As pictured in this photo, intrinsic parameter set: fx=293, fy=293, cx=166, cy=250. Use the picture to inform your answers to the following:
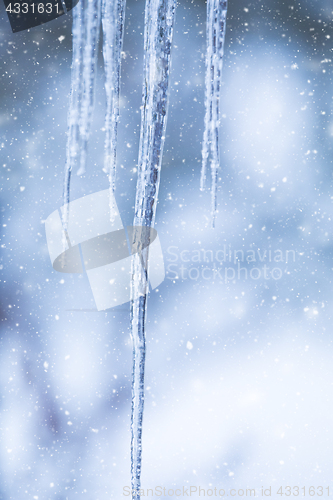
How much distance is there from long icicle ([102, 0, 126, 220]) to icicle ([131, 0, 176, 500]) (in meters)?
0.05

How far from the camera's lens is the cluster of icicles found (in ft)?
1.73

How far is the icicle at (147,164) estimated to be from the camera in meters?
0.54

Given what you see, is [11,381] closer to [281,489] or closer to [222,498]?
[222,498]

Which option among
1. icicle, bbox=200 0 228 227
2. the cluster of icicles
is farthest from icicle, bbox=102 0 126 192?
icicle, bbox=200 0 228 227

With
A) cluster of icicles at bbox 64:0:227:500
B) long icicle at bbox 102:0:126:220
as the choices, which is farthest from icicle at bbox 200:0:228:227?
long icicle at bbox 102:0:126:220

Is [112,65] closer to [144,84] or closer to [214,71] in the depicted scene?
[144,84]

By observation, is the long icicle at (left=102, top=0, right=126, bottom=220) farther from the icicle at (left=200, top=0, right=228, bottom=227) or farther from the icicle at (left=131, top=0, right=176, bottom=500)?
the icicle at (left=200, top=0, right=228, bottom=227)

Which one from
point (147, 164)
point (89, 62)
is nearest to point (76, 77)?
point (89, 62)

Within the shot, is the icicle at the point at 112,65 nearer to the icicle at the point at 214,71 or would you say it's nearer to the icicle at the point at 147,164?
the icicle at the point at 147,164

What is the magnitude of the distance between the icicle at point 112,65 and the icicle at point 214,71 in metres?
0.17

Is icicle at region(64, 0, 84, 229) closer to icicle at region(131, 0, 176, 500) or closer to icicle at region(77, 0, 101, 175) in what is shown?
icicle at region(77, 0, 101, 175)

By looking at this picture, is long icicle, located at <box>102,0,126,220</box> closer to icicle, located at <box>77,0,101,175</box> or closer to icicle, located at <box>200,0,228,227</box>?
icicle, located at <box>77,0,101,175</box>

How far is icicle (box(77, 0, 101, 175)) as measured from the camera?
53 centimetres

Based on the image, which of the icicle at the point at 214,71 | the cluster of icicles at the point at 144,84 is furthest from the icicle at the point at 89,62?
the icicle at the point at 214,71
